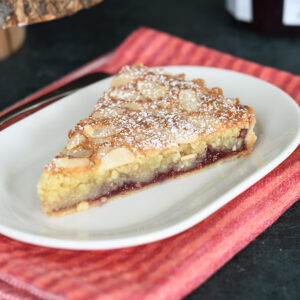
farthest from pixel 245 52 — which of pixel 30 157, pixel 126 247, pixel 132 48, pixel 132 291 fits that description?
pixel 132 291

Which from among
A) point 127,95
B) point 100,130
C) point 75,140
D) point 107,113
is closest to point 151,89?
point 127,95

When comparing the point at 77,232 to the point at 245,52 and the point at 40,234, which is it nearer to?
the point at 40,234

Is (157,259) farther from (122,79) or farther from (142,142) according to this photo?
(122,79)

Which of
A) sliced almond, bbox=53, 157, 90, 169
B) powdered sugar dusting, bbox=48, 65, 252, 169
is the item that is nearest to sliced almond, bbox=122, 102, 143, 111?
powdered sugar dusting, bbox=48, 65, 252, 169

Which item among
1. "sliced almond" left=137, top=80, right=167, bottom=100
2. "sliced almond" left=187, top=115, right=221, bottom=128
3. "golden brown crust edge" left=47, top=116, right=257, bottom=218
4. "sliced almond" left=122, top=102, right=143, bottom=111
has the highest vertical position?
"sliced almond" left=137, top=80, right=167, bottom=100

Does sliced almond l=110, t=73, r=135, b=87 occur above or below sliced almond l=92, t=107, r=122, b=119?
above

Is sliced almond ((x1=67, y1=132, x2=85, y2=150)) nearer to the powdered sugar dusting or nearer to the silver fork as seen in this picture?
the powdered sugar dusting
